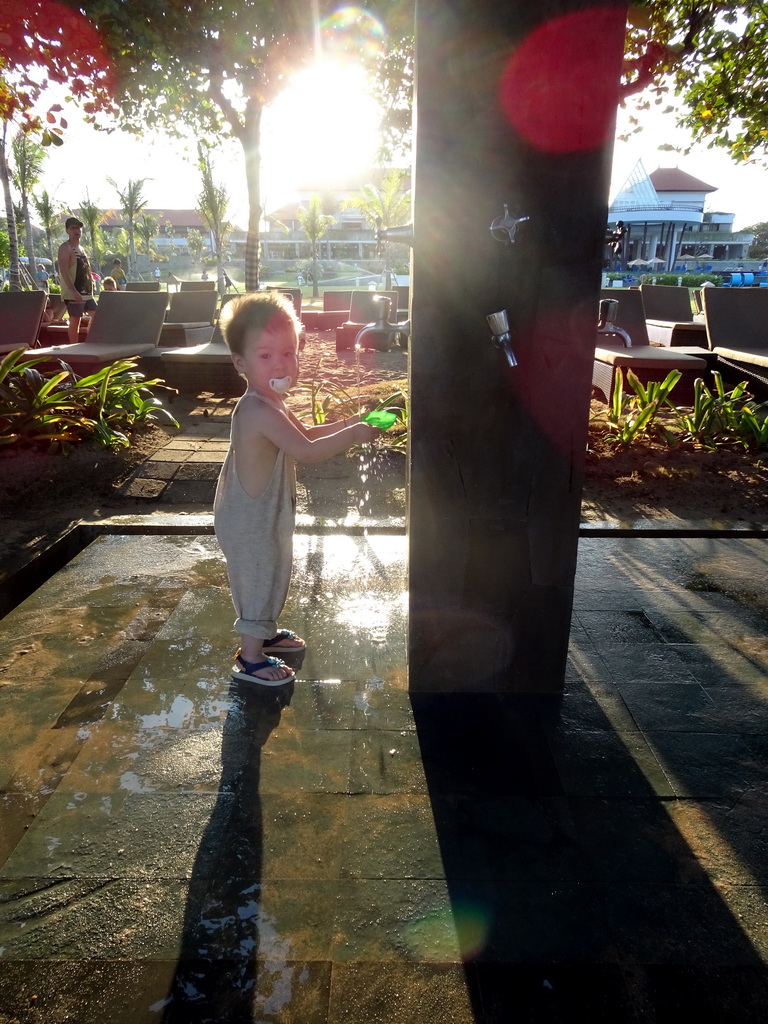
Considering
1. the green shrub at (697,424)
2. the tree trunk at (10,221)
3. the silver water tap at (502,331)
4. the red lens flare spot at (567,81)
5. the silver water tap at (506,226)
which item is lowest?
the green shrub at (697,424)

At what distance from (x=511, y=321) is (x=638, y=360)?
17.3 ft

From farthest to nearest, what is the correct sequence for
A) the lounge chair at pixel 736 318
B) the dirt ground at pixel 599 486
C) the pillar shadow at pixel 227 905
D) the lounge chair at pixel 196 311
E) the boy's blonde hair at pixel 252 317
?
the lounge chair at pixel 196 311, the lounge chair at pixel 736 318, the dirt ground at pixel 599 486, the boy's blonde hair at pixel 252 317, the pillar shadow at pixel 227 905

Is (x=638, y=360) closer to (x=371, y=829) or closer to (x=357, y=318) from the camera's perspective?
(x=371, y=829)

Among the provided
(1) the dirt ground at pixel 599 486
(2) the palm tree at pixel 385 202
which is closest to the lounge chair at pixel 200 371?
(1) the dirt ground at pixel 599 486

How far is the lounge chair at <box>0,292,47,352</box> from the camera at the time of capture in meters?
7.20

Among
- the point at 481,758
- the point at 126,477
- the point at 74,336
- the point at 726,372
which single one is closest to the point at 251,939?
the point at 481,758

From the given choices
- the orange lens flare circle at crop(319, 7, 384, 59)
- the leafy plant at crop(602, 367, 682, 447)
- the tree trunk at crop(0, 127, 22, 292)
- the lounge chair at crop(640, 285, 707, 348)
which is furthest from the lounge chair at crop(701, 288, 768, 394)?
the tree trunk at crop(0, 127, 22, 292)

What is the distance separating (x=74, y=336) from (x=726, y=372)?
318 inches

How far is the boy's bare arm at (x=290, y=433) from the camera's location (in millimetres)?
2078

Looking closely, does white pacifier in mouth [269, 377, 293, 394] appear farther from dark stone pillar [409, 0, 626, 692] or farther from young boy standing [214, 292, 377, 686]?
dark stone pillar [409, 0, 626, 692]

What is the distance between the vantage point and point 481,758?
77.5 inches

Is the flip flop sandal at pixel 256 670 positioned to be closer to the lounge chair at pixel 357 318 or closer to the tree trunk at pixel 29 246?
the lounge chair at pixel 357 318

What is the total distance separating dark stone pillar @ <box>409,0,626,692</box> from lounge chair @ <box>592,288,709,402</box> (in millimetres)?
4729

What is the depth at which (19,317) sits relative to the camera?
723 cm
